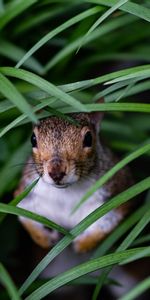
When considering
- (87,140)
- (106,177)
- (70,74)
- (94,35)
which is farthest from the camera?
(70,74)

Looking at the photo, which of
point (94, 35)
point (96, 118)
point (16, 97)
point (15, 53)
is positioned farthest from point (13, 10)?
point (16, 97)

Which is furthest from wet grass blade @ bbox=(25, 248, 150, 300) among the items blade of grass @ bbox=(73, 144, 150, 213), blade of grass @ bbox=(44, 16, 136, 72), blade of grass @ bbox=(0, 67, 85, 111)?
blade of grass @ bbox=(44, 16, 136, 72)

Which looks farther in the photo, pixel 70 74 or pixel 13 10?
pixel 70 74

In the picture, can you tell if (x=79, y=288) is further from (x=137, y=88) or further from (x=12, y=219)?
(x=137, y=88)

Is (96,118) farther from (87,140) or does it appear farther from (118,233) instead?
(118,233)

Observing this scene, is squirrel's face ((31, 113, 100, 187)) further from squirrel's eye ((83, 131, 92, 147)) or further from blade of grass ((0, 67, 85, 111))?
blade of grass ((0, 67, 85, 111))

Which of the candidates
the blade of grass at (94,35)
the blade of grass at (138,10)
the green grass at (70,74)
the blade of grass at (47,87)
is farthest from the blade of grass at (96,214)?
the blade of grass at (94,35)
